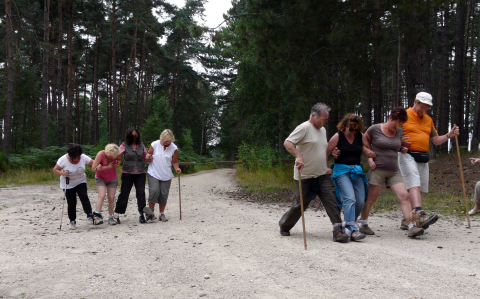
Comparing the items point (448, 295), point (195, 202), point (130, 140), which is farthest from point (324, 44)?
point (448, 295)

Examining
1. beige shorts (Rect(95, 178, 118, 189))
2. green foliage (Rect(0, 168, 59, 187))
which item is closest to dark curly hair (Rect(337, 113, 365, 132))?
beige shorts (Rect(95, 178, 118, 189))

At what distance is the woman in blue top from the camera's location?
619cm

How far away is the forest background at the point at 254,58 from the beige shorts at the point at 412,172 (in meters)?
4.68

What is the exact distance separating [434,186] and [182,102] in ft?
104

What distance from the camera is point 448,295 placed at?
3871 mm

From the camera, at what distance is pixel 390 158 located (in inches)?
251

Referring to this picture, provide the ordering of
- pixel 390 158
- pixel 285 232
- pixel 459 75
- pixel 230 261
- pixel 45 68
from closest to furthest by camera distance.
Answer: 1. pixel 230 261
2. pixel 390 158
3. pixel 285 232
4. pixel 459 75
5. pixel 45 68

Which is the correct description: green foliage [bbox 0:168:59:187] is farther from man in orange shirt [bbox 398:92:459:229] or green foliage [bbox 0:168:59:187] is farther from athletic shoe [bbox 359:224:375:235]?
man in orange shirt [bbox 398:92:459:229]

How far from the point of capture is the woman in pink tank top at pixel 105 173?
7875 mm

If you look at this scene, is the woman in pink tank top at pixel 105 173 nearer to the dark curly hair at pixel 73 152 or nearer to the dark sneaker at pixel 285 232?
the dark curly hair at pixel 73 152

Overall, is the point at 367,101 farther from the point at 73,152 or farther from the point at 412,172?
the point at 73,152

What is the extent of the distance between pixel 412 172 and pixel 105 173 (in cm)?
549

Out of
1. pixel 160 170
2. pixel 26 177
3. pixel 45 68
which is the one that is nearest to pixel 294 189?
pixel 160 170

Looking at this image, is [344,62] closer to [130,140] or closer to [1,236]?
[130,140]
